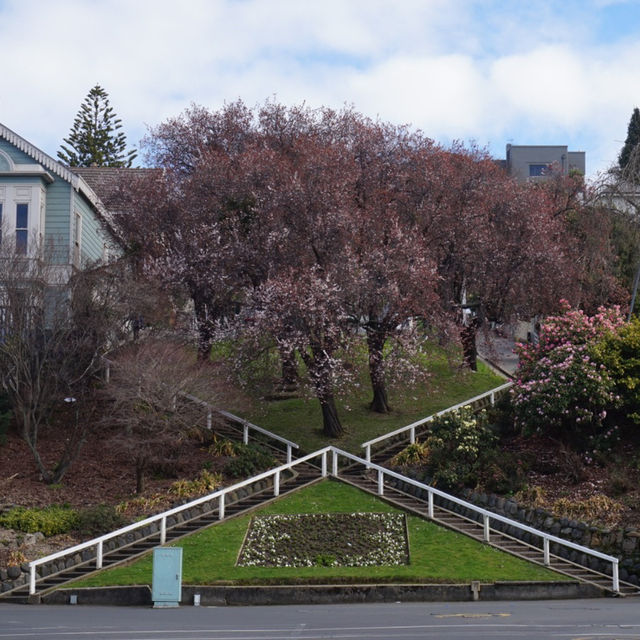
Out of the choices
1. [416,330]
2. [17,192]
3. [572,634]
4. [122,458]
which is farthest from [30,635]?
[17,192]

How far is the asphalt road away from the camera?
14836 mm

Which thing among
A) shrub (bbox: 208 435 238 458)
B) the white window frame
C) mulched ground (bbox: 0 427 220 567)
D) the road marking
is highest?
the white window frame

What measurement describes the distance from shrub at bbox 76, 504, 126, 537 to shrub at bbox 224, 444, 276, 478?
4238mm

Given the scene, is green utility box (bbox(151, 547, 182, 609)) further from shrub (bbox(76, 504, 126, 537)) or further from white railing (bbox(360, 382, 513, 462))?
white railing (bbox(360, 382, 513, 462))

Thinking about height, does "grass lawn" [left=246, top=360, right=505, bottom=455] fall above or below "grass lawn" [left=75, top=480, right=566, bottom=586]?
above

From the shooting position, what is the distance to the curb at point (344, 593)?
67.0 ft

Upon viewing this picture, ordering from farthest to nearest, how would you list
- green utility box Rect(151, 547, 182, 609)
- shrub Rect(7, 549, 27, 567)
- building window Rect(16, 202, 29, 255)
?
1. building window Rect(16, 202, 29, 255)
2. shrub Rect(7, 549, 27, 567)
3. green utility box Rect(151, 547, 182, 609)

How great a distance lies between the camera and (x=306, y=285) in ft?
97.0

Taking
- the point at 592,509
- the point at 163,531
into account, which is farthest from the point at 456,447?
the point at 163,531

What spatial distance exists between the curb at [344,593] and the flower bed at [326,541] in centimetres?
166

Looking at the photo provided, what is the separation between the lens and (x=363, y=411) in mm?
34344

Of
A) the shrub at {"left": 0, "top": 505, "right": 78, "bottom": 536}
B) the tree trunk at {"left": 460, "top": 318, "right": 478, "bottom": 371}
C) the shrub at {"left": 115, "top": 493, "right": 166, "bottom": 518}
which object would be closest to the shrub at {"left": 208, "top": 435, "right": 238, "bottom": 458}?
the shrub at {"left": 115, "top": 493, "right": 166, "bottom": 518}

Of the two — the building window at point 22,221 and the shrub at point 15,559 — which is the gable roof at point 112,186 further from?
the shrub at point 15,559

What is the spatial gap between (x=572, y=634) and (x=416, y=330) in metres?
17.6
